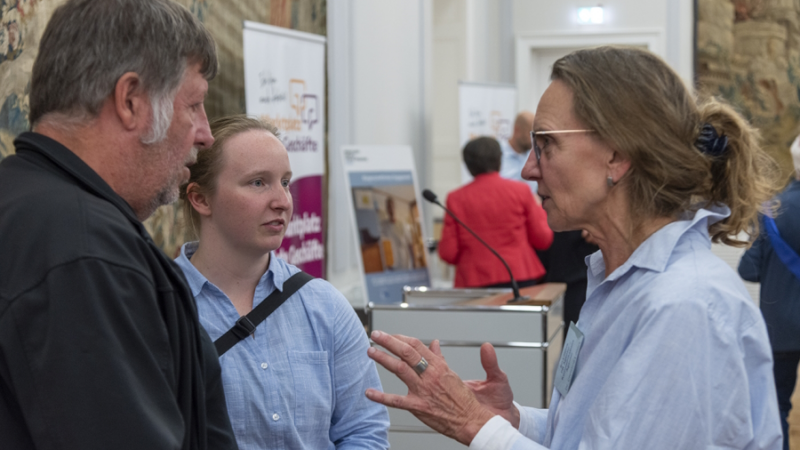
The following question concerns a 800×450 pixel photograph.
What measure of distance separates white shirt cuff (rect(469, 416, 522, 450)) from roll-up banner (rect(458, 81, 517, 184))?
248 inches

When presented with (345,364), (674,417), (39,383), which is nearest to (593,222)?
(674,417)

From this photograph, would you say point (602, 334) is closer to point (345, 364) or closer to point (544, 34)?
point (345, 364)

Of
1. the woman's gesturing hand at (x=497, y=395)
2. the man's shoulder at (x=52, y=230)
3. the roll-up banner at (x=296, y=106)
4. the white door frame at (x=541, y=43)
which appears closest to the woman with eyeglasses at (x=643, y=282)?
the woman's gesturing hand at (x=497, y=395)

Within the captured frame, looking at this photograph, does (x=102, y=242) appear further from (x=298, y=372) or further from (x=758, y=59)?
(x=758, y=59)

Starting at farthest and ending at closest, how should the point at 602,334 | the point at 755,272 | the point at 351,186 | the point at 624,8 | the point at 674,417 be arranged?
the point at 624,8 < the point at 351,186 < the point at 755,272 < the point at 602,334 < the point at 674,417

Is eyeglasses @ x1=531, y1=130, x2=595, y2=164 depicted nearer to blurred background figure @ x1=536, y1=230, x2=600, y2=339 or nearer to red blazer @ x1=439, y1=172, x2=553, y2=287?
red blazer @ x1=439, y1=172, x2=553, y2=287

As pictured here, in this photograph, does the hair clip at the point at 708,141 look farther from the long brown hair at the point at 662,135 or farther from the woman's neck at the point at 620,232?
the woman's neck at the point at 620,232

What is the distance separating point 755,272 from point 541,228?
61.2 inches

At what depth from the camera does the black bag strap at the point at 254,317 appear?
1.64 m

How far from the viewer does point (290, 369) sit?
1651mm

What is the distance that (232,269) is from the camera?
1752 mm

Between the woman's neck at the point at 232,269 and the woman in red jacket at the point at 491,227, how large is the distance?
3.19 meters

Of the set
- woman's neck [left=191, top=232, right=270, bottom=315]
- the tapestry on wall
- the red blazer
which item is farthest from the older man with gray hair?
the tapestry on wall

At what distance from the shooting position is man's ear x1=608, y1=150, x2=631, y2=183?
4.52 feet
